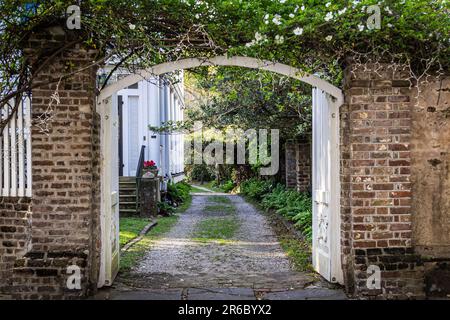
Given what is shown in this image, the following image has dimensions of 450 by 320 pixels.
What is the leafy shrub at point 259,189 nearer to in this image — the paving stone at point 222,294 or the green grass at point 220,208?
the green grass at point 220,208

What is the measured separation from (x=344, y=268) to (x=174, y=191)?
1190cm

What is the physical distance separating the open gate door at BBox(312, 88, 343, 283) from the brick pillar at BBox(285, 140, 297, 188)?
8558 millimetres

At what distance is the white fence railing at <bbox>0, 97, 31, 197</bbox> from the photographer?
18.5 feet

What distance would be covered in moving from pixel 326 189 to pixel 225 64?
1.98m

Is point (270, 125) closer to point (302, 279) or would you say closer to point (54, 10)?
point (302, 279)

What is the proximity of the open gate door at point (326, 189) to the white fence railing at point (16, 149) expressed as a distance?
3365 mm

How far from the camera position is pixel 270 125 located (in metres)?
13.0

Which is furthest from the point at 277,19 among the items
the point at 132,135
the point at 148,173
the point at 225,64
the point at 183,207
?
the point at 183,207

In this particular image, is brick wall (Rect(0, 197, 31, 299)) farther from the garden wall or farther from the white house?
the white house

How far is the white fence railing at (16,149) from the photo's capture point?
564cm

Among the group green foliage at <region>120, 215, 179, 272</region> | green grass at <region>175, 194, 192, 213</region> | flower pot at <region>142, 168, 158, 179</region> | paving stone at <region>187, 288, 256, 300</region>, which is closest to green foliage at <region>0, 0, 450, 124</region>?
paving stone at <region>187, 288, 256, 300</region>

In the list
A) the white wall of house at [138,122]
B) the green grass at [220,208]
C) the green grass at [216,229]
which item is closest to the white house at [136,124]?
the white wall of house at [138,122]

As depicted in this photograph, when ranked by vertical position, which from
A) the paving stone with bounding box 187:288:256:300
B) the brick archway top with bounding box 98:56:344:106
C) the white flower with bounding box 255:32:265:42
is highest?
the white flower with bounding box 255:32:265:42

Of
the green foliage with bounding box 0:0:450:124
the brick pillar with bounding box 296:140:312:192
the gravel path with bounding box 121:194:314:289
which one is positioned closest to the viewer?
the green foliage with bounding box 0:0:450:124
